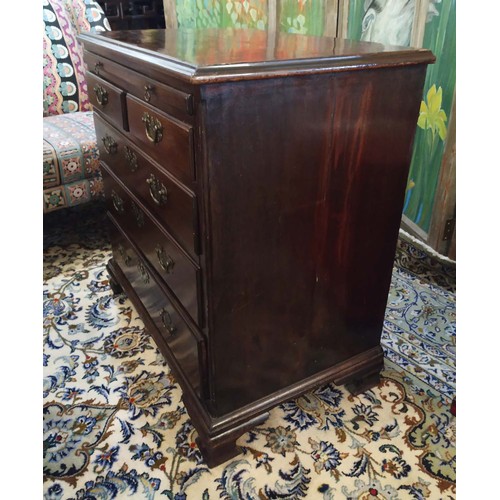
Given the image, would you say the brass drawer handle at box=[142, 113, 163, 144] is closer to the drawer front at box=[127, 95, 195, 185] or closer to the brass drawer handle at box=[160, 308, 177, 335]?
the drawer front at box=[127, 95, 195, 185]

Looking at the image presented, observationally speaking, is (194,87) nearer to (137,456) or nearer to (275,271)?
(275,271)

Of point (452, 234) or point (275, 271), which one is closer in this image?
point (275, 271)

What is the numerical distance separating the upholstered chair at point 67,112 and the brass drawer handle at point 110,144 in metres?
0.64

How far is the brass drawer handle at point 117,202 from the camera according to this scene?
1.51m

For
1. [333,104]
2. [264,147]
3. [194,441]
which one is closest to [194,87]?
[264,147]

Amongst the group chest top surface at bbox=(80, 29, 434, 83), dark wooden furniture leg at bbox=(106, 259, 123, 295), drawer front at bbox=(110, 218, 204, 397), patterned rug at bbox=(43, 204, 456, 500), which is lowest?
patterned rug at bbox=(43, 204, 456, 500)

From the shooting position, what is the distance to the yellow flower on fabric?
5.37 feet

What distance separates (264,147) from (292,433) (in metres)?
0.81

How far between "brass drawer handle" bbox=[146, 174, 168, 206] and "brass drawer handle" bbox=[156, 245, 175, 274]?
0.45 ft

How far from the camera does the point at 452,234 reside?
1.76m

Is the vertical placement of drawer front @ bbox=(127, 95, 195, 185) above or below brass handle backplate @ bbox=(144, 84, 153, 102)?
below

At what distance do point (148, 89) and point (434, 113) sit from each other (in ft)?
3.67

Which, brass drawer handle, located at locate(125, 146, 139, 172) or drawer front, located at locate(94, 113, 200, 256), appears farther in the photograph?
brass drawer handle, located at locate(125, 146, 139, 172)

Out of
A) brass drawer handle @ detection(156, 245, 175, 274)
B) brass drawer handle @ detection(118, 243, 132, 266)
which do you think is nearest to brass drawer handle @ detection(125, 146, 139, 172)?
brass drawer handle @ detection(156, 245, 175, 274)
